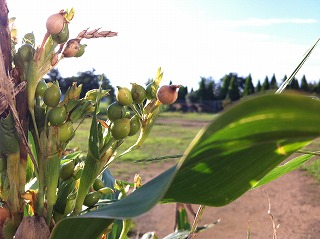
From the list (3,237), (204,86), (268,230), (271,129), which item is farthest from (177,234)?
(204,86)

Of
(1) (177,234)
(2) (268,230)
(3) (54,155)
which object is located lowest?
(2) (268,230)

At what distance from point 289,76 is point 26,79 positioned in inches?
8.2

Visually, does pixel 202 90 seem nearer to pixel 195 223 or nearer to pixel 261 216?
pixel 261 216

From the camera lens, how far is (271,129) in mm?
237

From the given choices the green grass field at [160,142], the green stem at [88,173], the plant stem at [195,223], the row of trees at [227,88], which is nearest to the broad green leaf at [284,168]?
the plant stem at [195,223]

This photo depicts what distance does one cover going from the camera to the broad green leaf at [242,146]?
0.72 ft

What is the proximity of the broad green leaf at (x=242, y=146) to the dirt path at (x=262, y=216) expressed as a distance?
303 centimetres

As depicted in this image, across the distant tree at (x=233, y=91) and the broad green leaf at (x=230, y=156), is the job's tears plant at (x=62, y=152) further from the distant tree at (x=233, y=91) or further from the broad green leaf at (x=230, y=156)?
the distant tree at (x=233, y=91)

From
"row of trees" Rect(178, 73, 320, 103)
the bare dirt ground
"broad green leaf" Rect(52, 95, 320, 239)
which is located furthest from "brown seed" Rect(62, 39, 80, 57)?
"row of trees" Rect(178, 73, 320, 103)

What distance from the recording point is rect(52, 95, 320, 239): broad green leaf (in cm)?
22

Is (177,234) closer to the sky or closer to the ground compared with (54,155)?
closer to the ground

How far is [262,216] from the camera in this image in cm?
426

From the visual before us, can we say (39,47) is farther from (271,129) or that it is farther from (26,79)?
(271,129)

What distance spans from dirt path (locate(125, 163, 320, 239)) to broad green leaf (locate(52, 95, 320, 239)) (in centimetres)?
303
